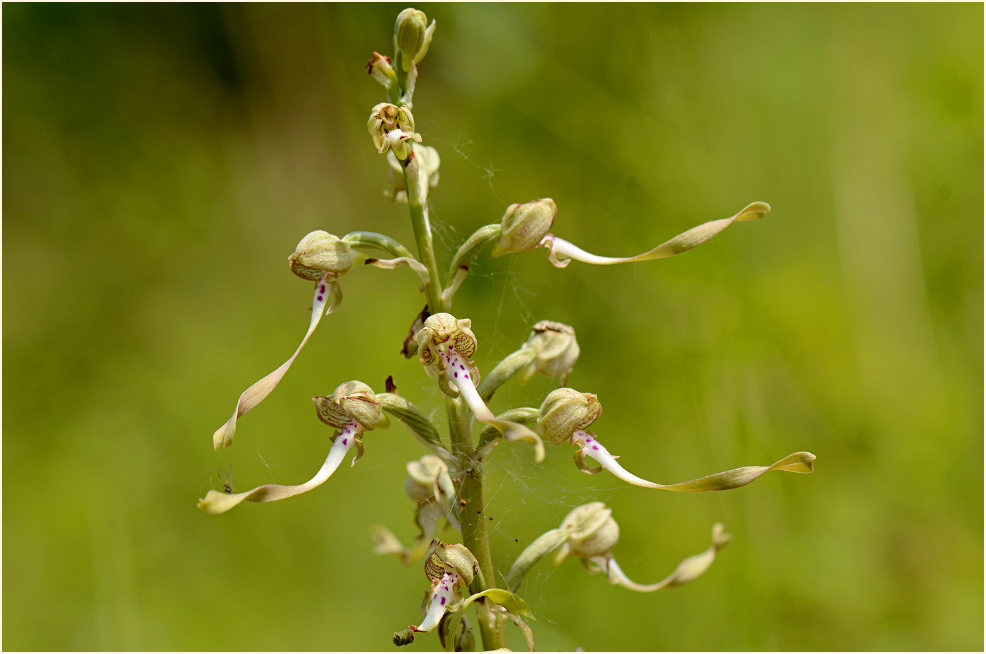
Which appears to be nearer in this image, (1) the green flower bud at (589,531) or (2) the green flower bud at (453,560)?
(2) the green flower bud at (453,560)

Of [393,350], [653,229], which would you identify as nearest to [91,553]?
[393,350]

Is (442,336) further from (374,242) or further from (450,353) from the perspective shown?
(374,242)

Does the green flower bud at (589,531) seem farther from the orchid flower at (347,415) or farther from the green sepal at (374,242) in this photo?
the green sepal at (374,242)

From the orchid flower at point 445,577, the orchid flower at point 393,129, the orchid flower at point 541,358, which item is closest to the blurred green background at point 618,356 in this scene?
the orchid flower at point 541,358

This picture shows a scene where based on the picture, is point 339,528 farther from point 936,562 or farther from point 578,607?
point 936,562

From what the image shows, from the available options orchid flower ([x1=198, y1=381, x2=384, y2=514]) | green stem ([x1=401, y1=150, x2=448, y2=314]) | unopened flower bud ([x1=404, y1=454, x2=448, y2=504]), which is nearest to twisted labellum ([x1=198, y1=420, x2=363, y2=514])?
orchid flower ([x1=198, y1=381, x2=384, y2=514])

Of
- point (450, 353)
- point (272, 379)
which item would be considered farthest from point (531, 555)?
point (272, 379)
